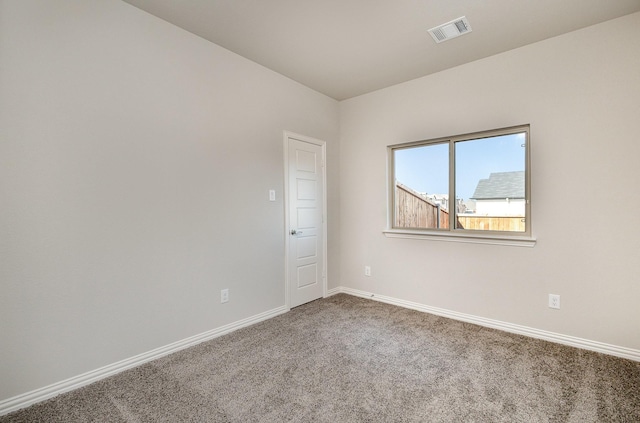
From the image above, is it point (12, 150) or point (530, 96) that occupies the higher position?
point (530, 96)

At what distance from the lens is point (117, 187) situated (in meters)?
2.16

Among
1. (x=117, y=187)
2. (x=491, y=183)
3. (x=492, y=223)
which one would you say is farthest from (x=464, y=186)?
(x=117, y=187)

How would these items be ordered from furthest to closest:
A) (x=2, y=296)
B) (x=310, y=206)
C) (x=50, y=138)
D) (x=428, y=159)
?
(x=310, y=206) → (x=428, y=159) → (x=50, y=138) → (x=2, y=296)

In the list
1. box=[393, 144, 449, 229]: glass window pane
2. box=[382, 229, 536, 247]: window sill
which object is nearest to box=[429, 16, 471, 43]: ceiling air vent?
box=[393, 144, 449, 229]: glass window pane

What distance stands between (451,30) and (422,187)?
1654mm

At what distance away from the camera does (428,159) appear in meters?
3.51

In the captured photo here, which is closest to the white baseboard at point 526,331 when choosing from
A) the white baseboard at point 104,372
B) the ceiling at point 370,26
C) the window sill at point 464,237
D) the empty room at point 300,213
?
the empty room at point 300,213

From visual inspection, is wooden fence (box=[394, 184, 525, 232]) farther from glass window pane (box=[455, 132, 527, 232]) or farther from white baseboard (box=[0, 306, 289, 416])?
white baseboard (box=[0, 306, 289, 416])

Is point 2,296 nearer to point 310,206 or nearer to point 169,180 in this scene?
point 169,180

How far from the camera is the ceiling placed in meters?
2.19

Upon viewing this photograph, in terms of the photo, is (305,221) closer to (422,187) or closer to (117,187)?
(422,187)

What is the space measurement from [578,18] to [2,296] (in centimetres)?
446

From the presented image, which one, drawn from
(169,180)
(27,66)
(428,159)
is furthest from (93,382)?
(428,159)

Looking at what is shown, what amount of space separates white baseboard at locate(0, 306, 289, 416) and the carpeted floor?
54 millimetres
